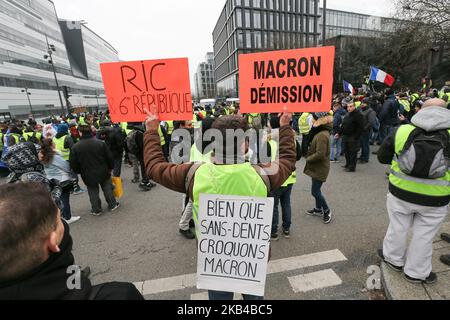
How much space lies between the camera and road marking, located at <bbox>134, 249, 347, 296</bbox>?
2.96 metres

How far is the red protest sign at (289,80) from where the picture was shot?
7.59ft

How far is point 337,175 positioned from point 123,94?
18.8ft

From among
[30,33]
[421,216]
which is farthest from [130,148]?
[30,33]

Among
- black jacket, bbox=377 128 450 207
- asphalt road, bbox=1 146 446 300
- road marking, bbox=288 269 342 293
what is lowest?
asphalt road, bbox=1 146 446 300

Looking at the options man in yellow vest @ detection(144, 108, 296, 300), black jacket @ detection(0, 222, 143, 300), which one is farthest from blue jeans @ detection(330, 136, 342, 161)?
black jacket @ detection(0, 222, 143, 300)

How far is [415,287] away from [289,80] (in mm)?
2480

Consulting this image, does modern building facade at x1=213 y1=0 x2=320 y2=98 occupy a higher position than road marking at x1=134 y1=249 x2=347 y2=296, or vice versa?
modern building facade at x1=213 y1=0 x2=320 y2=98

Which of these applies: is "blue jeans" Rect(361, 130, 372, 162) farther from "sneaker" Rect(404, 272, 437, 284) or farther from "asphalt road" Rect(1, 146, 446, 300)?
"sneaker" Rect(404, 272, 437, 284)

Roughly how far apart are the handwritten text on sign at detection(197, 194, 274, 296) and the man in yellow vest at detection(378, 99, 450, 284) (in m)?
1.70

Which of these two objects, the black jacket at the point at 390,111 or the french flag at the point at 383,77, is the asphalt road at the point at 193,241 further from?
the french flag at the point at 383,77

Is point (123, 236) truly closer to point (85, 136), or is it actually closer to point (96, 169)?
point (96, 169)

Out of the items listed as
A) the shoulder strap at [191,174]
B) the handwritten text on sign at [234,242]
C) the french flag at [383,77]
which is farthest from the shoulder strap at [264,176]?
the french flag at [383,77]

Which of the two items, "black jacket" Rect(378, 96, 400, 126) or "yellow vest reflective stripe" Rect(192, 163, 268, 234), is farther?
"black jacket" Rect(378, 96, 400, 126)

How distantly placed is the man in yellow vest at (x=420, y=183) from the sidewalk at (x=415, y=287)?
71 mm
